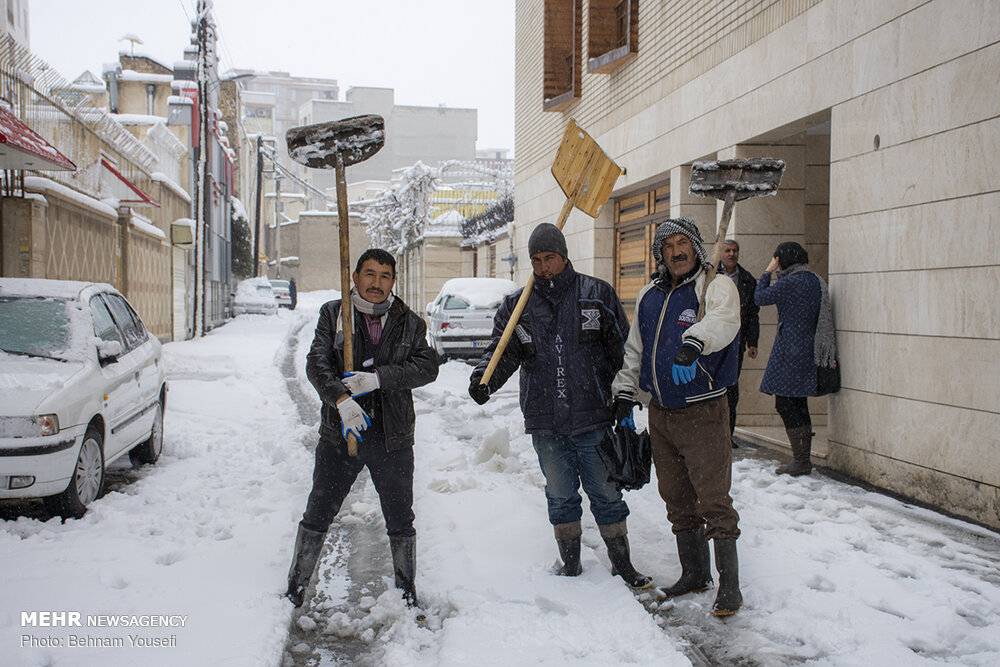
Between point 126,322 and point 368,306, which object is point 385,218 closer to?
point 126,322

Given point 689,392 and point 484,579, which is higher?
point 689,392

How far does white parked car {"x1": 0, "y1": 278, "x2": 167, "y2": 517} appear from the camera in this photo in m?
5.47

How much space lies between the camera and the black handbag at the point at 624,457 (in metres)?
4.42

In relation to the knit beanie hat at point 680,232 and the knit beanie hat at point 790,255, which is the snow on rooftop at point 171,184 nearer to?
the knit beanie hat at point 790,255

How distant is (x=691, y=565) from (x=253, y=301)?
34988 mm

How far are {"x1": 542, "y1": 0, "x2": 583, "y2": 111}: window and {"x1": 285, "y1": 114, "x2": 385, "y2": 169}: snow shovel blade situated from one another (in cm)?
1027

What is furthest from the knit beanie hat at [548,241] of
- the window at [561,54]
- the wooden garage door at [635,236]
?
the window at [561,54]

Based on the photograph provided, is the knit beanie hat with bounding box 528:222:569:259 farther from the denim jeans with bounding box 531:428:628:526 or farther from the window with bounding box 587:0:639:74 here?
the window with bounding box 587:0:639:74

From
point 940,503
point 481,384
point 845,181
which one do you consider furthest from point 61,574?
point 845,181

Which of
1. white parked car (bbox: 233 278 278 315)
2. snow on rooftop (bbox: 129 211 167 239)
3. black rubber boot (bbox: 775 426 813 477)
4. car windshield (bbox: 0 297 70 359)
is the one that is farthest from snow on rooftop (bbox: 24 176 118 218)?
white parked car (bbox: 233 278 278 315)

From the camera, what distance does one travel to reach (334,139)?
4727 mm

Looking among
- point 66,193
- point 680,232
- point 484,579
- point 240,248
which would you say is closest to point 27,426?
point 484,579

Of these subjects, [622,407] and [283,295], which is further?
[283,295]

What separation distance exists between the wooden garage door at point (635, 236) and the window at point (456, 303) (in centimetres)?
384
